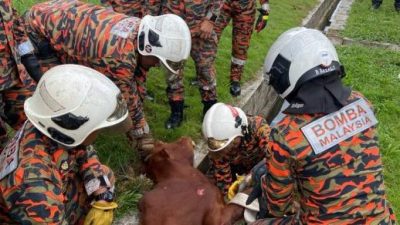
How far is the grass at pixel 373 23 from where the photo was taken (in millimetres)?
10523

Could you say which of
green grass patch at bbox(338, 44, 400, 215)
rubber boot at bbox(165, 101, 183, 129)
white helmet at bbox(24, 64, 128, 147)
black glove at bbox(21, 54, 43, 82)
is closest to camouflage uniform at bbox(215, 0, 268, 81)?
rubber boot at bbox(165, 101, 183, 129)

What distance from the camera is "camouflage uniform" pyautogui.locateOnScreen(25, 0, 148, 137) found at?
3.83m

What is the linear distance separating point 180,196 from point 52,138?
1.65 meters

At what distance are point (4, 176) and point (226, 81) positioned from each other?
461 centimetres

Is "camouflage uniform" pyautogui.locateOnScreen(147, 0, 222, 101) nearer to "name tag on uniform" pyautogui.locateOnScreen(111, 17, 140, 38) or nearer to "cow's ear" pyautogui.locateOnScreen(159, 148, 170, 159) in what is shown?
"cow's ear" pyautogui.locateOnScreen(159, 148, 170, 159)

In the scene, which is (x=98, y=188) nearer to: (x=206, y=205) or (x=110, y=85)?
(x=110, y=85)

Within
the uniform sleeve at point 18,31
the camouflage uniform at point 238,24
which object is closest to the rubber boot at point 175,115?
the camouflage uniform at point 238,24

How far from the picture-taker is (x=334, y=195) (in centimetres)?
280

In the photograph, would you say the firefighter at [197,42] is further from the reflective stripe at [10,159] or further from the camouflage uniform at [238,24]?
the reflective stripe at [10,159]

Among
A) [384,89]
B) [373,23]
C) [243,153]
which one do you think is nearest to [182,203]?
[243,153]

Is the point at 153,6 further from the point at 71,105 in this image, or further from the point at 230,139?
the point at 71,105

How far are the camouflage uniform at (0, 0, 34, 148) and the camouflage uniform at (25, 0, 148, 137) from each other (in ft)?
1.38

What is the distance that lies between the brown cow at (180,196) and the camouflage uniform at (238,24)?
7.65 ft

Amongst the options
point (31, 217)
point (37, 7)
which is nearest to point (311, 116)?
point (31, 217)
